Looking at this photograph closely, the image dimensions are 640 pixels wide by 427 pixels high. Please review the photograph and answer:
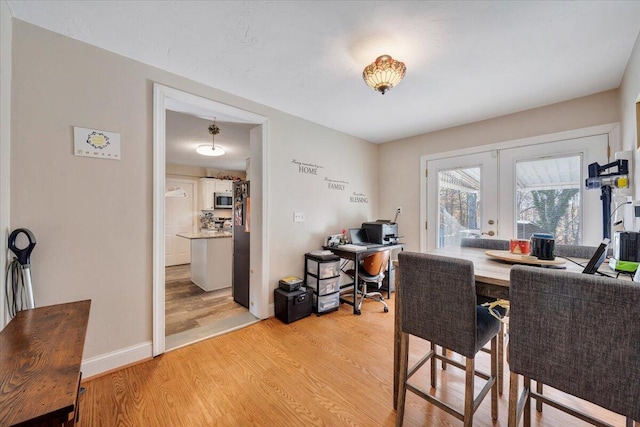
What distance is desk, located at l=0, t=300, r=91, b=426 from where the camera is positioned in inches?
26.6

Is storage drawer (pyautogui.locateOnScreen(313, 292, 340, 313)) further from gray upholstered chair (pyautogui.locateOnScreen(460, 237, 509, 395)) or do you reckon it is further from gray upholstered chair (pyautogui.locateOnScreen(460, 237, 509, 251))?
gray upholstered chair (pyautogui.locateOnScreen(460, 237, 509, 251))

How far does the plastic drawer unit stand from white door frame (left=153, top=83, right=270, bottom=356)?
1.85 feet

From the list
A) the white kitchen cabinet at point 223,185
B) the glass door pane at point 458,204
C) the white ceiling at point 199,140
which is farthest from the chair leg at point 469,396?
the white kitchen cabinet at point 223,185

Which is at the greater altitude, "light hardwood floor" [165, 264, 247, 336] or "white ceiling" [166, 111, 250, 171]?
"white ceiling" [166, 111, 250, 171]

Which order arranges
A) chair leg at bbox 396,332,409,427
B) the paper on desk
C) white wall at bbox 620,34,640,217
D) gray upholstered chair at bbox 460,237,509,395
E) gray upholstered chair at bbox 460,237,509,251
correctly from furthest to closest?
the paper on desk, gray upholstered chair at bbox 460,237,509,251, white wall at bbox 620,34,640,217, gray upholstered chair at bbox 460,237,509,395, chair leg at bbox 396,332,409,427

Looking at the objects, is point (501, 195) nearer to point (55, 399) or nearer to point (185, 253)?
point (55, 399)

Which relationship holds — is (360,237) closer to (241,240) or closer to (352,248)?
(352,248)

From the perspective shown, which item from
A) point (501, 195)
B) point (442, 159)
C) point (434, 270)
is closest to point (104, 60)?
point (434, 270)

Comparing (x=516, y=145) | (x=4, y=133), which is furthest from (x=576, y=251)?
(x=4, y=133)

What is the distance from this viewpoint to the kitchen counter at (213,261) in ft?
13.2

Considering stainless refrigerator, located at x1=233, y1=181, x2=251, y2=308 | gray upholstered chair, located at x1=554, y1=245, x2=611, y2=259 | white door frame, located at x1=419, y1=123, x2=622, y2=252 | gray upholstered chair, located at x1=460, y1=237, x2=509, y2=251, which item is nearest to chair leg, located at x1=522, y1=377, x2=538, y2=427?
gray upholstered chair, located at x1=554, y1=245, x2=611, y2=259

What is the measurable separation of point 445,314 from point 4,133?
2.81m

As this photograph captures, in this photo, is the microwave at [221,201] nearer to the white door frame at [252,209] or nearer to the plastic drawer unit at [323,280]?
the white door frame at [252,209]

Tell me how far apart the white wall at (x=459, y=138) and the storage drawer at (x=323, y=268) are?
4.90 feet
